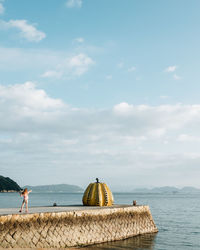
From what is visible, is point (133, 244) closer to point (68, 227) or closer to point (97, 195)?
point (68, 227)

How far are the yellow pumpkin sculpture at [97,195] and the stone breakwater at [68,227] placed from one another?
8.29 feet

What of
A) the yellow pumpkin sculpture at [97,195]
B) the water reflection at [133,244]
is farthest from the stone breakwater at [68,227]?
the yellow pumpkin sculpture at [97,195]

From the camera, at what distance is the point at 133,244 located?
65.1 feet

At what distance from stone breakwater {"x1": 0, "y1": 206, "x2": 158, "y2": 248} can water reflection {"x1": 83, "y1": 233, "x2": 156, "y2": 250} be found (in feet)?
1.52

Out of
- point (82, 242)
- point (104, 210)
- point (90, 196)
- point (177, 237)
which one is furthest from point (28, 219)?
point (177, 237)

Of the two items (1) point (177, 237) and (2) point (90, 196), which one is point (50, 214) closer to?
(2) point (90, 196)

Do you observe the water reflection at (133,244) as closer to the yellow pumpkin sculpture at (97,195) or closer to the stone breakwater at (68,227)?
the stone breakwater at (68,227)

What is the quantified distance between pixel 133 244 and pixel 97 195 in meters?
5.95

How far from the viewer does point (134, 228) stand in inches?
894

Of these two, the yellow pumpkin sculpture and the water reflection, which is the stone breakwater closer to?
the water reflection

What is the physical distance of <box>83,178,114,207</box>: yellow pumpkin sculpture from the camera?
24.7 metres

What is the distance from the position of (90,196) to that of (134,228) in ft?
15.5

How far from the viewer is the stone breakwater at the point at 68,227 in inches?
606

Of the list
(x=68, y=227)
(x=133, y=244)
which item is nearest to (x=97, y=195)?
(x=133, y=244)
